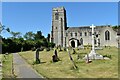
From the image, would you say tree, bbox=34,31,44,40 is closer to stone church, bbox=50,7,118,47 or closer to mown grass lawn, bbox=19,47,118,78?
stone church, bbox=50,7,118,47

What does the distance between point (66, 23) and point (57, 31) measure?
607 cm

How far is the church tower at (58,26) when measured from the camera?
97.5m

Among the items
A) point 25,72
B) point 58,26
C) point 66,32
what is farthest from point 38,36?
point 25,72

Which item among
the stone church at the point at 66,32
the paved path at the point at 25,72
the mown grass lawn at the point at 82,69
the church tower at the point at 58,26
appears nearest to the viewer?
the paved path at the point at 25,72

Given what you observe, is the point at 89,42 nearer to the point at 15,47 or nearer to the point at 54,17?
the point at 54,17

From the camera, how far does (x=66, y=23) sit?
102125mm

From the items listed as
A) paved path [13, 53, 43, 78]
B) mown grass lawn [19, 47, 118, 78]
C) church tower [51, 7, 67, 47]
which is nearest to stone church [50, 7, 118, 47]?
church tower [51, 7, 67, 47]

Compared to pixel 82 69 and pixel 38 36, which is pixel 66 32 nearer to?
pixel 38 36

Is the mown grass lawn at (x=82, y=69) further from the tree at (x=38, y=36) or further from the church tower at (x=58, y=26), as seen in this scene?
the tree at (x=38, y=36)

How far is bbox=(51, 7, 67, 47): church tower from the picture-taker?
Answer: 320 ft

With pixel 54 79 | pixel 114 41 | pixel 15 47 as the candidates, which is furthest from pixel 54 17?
pixel 54 79

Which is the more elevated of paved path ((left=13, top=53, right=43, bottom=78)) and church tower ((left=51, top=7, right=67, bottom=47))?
church tower ((left=51, top=7, right=67, bottom=47))

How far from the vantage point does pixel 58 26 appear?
98.1 m

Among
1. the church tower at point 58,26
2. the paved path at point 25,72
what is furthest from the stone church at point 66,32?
the paved path at point 25,72
